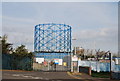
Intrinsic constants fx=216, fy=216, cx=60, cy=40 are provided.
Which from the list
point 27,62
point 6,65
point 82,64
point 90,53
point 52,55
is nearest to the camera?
point 6,65

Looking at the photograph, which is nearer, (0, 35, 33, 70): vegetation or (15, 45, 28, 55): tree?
(0, 35, 33, 70): vegetation

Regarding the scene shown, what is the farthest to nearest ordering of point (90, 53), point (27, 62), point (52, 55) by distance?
point (90, 53) < point (52, 55) < point (27, 62)

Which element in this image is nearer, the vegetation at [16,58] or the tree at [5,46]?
the vegetation at [16,58]

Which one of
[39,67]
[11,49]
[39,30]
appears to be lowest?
[39,67]

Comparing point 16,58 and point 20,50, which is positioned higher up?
point 20,50

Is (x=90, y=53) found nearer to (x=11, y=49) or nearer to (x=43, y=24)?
(x=43, y=24)

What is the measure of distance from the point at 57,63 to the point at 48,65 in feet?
7.67

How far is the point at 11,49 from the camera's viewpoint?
4075cm

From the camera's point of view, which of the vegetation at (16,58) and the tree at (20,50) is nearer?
the vegetation at (16,58)

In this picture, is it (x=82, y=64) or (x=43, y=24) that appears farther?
(x=43, y=24)

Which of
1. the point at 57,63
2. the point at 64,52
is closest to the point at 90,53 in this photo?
the point at 64,52

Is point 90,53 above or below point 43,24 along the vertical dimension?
below

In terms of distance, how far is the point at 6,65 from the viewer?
34312 mm

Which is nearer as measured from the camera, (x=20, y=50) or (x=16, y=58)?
(x=16, y=58)
